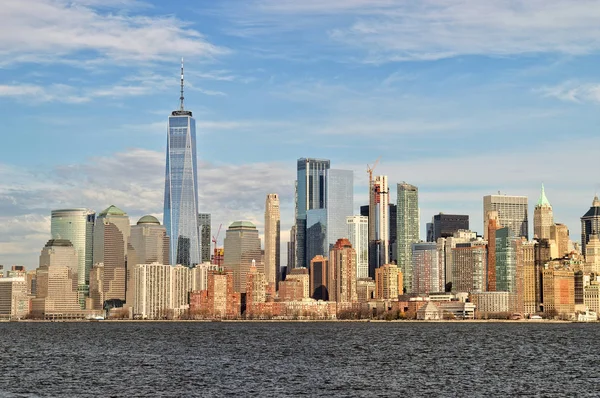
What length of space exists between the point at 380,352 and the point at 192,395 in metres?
66.8

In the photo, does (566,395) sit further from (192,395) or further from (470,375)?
(192,395)

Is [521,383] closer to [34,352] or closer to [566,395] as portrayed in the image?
[566,395]

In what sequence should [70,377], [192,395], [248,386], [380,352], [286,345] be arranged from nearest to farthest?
1. [192,395]
2. [248,386]
3. [70,377]
4. [380,352]
5. [286,345]

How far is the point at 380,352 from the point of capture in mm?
155875

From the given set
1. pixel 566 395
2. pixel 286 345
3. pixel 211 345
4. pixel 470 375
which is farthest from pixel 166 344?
pixel 566 395

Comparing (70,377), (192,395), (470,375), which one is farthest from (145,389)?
(470,375)

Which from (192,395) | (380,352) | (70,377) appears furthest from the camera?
(380,352)

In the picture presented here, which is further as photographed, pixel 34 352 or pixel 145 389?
pixel 34 352

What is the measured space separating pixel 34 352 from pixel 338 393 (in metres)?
84.2

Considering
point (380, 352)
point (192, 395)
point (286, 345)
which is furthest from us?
point (286, 345)

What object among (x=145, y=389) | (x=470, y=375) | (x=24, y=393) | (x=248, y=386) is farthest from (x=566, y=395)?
(x=24, y=393)

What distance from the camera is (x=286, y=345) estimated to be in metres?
181

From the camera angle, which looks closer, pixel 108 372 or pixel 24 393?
pixel 24 393

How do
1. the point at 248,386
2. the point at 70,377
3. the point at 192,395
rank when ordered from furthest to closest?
the point at 70,377 < the point at 248,386 < the point at 192,395
